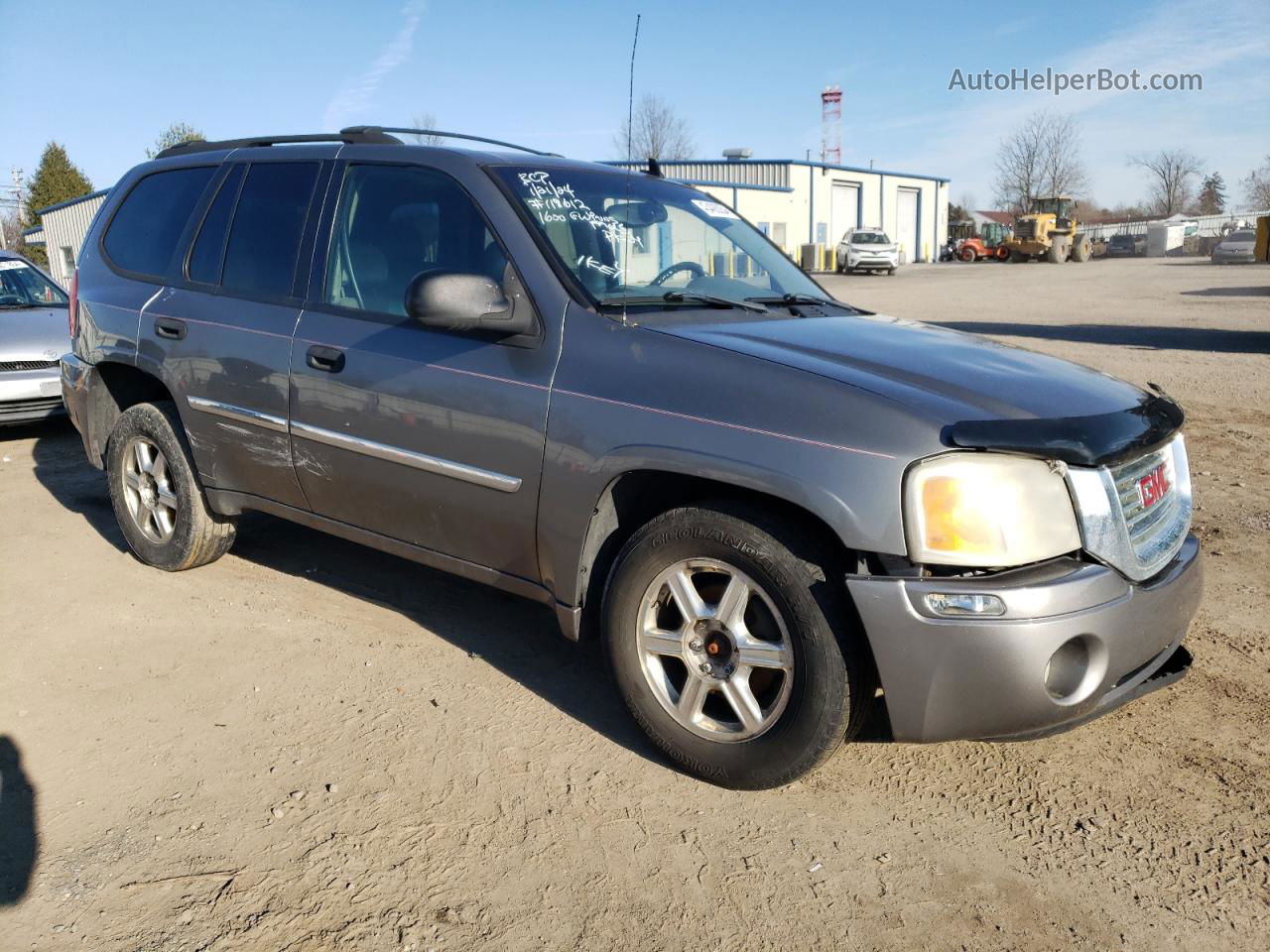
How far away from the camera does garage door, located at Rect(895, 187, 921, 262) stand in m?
58.0

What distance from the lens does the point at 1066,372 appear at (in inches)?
127

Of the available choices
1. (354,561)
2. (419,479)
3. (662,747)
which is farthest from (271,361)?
(662,747)

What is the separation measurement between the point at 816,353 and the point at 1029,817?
1.43 metres

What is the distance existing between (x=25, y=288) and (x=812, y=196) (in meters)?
42.4

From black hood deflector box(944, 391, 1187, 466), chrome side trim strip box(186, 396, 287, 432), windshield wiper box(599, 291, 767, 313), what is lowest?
chrome side trim strip box(186, 396, 287, 432)

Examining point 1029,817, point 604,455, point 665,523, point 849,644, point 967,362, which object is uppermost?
point 967,362

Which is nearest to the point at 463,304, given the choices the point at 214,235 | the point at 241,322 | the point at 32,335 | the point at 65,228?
the point at 241,322

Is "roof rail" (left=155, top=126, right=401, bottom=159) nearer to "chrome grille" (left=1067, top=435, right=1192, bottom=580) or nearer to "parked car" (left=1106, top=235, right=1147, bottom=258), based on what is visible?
"chrome grille" (left=1067, top=435, right=1192, bottom=580)

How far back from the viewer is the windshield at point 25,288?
8.98 m

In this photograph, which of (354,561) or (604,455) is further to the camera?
(354,561)

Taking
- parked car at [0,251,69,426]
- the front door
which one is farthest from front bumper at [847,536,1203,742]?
parked car at [0,251,69,426]

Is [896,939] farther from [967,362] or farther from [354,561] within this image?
[354,561]

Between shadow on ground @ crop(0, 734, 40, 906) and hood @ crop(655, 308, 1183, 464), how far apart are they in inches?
88.8

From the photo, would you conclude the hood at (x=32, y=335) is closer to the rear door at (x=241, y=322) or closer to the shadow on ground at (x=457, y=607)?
the shadow on ground at (x=457, y=607)
